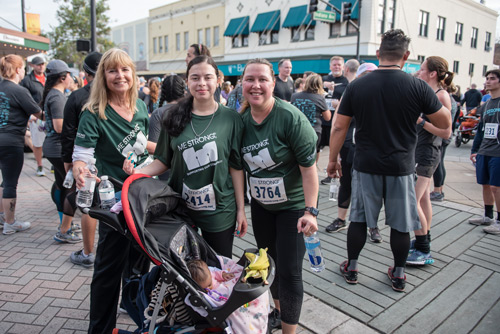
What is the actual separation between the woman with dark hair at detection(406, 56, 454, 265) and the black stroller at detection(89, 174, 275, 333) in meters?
2.40

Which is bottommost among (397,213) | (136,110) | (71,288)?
(71,288)

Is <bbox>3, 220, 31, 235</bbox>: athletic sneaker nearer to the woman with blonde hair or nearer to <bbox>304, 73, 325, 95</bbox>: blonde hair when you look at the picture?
the woman with blonde hair

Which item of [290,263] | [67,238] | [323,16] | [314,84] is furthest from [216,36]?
[290,263]

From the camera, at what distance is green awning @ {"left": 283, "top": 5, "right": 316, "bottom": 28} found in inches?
1029

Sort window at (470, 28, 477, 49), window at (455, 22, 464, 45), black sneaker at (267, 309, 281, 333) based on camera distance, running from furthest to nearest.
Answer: window at (470, 28, 477, 49) → window at (455, 22, 464, 45) → black sneaker at (267, 309, 281, 333)

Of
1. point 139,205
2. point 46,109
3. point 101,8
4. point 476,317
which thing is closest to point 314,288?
point 476,317

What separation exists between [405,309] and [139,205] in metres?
2.40

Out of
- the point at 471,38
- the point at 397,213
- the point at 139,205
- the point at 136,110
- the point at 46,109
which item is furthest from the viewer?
the point at 471,38

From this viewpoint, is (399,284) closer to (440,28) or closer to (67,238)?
(67,238)

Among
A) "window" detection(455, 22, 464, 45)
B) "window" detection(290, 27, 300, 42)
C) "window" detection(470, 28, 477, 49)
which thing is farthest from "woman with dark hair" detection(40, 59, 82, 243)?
"window" detection(470, 28, 477, 49)

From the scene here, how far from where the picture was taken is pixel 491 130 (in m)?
4.90

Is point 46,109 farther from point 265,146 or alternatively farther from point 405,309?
point 405,309

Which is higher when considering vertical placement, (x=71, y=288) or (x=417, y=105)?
(x=417, y=105)

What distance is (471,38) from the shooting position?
3206 centimetres
